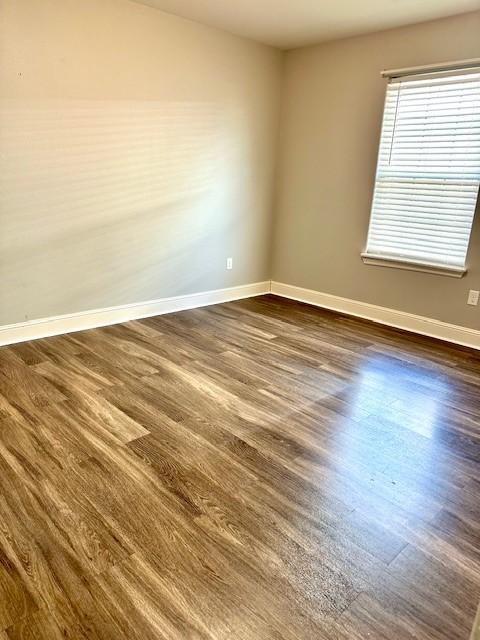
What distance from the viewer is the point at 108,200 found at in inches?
133

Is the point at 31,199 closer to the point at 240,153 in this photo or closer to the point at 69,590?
the point at 240,153

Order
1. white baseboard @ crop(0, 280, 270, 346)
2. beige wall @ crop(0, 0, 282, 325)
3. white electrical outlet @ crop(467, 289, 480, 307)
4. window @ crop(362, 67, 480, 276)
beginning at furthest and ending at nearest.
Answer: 1. white electrical outlet @ crop(467, 289, 480, 307)
2. window @ crop(362, 67, 480, 276)
3. white baseboard @ crop(0, 280, 270, 346)
4. beige wall @ crop(0, 0, 282, 325)

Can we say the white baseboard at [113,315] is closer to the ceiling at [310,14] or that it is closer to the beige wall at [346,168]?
the beige wall at [346,168]

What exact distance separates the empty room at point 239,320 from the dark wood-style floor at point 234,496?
0.4 inches

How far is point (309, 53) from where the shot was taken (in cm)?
411

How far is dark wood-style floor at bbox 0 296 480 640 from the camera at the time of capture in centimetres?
125

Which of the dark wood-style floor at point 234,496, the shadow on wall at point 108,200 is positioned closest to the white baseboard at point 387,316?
the dark wood-style floor at point 234,496

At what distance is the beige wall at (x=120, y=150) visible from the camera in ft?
9.46

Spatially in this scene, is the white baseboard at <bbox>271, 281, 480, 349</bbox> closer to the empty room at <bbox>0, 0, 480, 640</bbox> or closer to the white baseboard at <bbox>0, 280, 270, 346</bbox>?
the empty room at <bbox>0, 0, 480, 640</bbox>

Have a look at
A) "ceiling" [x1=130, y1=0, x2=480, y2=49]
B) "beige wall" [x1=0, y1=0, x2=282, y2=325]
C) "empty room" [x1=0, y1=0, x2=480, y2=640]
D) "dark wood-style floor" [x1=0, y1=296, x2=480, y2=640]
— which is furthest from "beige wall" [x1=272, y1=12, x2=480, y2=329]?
"dark wood-style floor" [x1=0, y1=296, x2=480, y2=640]

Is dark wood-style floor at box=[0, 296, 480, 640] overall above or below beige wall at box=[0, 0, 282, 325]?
below

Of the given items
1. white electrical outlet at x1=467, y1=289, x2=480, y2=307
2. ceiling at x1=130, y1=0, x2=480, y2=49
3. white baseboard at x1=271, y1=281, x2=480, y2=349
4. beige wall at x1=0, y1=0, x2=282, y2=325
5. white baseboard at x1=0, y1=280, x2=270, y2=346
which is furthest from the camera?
white baseboard at x1=271, y1=281, x2=480, y2=349

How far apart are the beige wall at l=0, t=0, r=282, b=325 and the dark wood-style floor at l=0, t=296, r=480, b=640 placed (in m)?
0.71

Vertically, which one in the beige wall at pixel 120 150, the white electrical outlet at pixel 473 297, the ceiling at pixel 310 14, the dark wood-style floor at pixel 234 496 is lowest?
the dark wood-style floor at pixel 234 496
